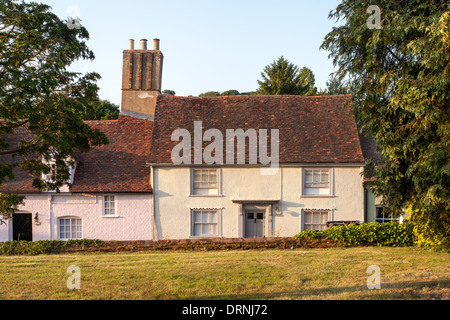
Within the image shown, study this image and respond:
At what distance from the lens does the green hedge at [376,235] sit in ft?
61.6

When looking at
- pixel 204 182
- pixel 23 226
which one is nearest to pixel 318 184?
pixel 204 182

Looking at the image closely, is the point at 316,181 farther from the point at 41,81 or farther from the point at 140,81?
the point at 41,81

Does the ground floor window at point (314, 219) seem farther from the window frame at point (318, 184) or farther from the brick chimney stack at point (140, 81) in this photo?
the brick chimney stack at point (140, 81)

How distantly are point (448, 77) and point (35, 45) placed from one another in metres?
10.7

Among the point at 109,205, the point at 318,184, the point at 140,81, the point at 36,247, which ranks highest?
the point at 140,81

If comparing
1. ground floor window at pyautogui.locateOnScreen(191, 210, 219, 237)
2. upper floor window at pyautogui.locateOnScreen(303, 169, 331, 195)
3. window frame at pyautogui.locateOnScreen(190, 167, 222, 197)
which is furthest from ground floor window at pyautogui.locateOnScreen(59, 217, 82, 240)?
upper floor window at pyautogui.locateOnScreen(303, 169, 331, 195)

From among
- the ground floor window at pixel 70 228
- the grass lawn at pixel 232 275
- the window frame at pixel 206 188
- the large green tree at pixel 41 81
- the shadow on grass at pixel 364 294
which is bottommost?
the ground floor window at pixel 70 228

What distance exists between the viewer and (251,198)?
2523cm

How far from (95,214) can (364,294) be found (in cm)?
1820

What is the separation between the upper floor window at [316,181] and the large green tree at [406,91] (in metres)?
8.49

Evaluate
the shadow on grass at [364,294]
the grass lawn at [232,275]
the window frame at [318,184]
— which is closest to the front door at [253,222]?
the window frame at [318,184]

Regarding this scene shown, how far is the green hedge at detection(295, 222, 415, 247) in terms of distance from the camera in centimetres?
1877
